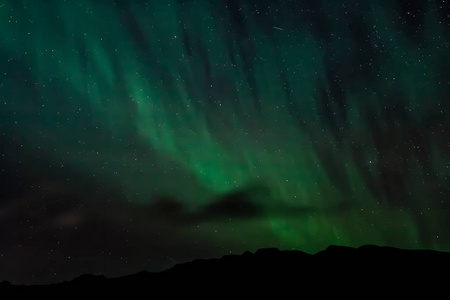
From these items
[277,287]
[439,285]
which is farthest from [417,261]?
[277,287]

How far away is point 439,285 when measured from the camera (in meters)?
30.8

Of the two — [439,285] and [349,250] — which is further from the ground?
[349,250]

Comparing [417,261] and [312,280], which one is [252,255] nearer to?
[312,280]

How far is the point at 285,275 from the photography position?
126ft

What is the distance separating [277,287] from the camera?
35.3 metres

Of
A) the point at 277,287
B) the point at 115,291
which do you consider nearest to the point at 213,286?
the point at 277,287

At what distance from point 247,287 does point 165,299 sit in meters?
6.43

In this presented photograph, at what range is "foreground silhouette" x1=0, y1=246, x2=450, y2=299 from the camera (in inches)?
1329

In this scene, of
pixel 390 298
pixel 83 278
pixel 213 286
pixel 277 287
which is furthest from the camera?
pixel 83 278

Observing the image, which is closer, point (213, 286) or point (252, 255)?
point (213, 286)

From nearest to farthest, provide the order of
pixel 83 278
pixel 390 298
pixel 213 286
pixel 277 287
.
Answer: pixel 390 298 < pixel 277 287 < pixel 213 286 < pixel 83 278

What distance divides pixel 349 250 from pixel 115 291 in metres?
20.2

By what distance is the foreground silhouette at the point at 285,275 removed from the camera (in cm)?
3375

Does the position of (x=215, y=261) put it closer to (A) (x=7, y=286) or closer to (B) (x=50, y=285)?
(B) (x=50, y=285)
